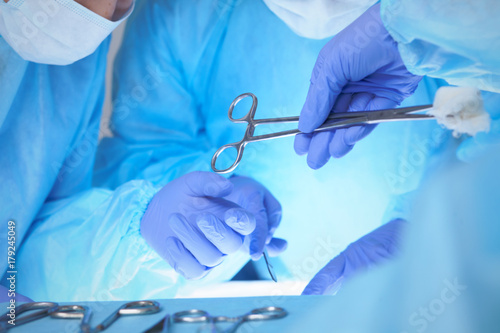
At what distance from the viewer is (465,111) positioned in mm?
742

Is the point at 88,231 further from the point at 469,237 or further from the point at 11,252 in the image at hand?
the point at 469,237

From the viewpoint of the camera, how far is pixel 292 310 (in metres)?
0.72

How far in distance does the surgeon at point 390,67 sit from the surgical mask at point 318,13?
0.55 feet

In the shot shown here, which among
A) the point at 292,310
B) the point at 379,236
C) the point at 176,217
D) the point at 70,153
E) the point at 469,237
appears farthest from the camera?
the point at 70,153

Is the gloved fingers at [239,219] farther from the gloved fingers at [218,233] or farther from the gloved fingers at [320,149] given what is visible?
the gloved fingers at [320,149]

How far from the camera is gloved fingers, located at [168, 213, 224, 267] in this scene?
3.98ft

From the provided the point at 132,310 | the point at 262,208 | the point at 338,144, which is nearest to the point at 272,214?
the point at 262,208

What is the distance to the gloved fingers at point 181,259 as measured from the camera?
125 centimetres

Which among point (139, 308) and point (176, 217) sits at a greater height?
point (176, 217)

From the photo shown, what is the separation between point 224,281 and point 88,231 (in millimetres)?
533

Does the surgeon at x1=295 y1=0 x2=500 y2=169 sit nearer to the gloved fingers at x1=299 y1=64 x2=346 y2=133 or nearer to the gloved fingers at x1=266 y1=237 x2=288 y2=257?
the gloved fingers at x1=299 y1=64 x2=346 y2=133

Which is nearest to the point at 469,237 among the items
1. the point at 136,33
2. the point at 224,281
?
the point at 224,281

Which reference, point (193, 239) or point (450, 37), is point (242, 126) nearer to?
point (193, 239)

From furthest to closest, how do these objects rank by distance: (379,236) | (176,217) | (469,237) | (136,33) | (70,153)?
(136,33) < (70,153) < (379,236) < (176,217) < (469,237)
